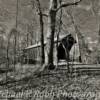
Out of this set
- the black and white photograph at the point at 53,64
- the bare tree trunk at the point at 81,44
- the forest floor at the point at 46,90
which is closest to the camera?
the forest floor at the point at 46,90

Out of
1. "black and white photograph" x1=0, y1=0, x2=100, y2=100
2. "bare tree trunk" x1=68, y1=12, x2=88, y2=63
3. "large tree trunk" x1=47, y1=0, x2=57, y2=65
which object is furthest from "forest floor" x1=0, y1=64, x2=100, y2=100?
"bare tree trunk" x1=68, y1=12, x2=88, y2=63

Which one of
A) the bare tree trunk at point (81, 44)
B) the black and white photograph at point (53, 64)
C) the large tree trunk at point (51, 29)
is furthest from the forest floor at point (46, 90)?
the bare tree trunk at point (81, 44)

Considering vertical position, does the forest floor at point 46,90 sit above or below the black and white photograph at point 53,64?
below

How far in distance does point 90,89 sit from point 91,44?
15.6 meters

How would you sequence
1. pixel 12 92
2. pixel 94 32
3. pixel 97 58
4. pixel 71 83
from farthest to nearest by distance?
pixel 94 32, pixel 97 58, pixel 71 83, pixel 12 92

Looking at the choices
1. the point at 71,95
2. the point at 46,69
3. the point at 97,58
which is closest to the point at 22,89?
the point at 71,95

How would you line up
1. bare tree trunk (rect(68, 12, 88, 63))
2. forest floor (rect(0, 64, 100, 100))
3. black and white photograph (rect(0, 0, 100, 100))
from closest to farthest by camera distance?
forest floor (rect(0, 64, 100, 100))
black and white photograph (rect(0, 0, 100, 100))
bare tree trunk (rect(68, 12, 88, 63))

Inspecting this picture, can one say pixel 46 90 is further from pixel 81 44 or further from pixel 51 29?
pixel 81 44

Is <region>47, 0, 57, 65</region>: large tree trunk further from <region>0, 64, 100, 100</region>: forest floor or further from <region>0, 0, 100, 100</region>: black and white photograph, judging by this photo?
<region>0, 64, 100, 100</region>: forest floor

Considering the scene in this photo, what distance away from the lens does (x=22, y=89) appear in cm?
501

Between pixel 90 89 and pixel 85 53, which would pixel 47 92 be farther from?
pixel 85 53

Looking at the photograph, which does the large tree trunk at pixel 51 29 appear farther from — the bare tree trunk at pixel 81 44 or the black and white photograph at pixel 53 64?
the bare tree trunk at pixel 81 44

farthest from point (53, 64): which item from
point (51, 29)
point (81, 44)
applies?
point (81, 44)

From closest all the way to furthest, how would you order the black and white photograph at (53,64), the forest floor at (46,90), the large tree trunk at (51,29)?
the forest floor at (46,90)
the black and white photograph at (53,64)
the large tree trunk at (51,29)
